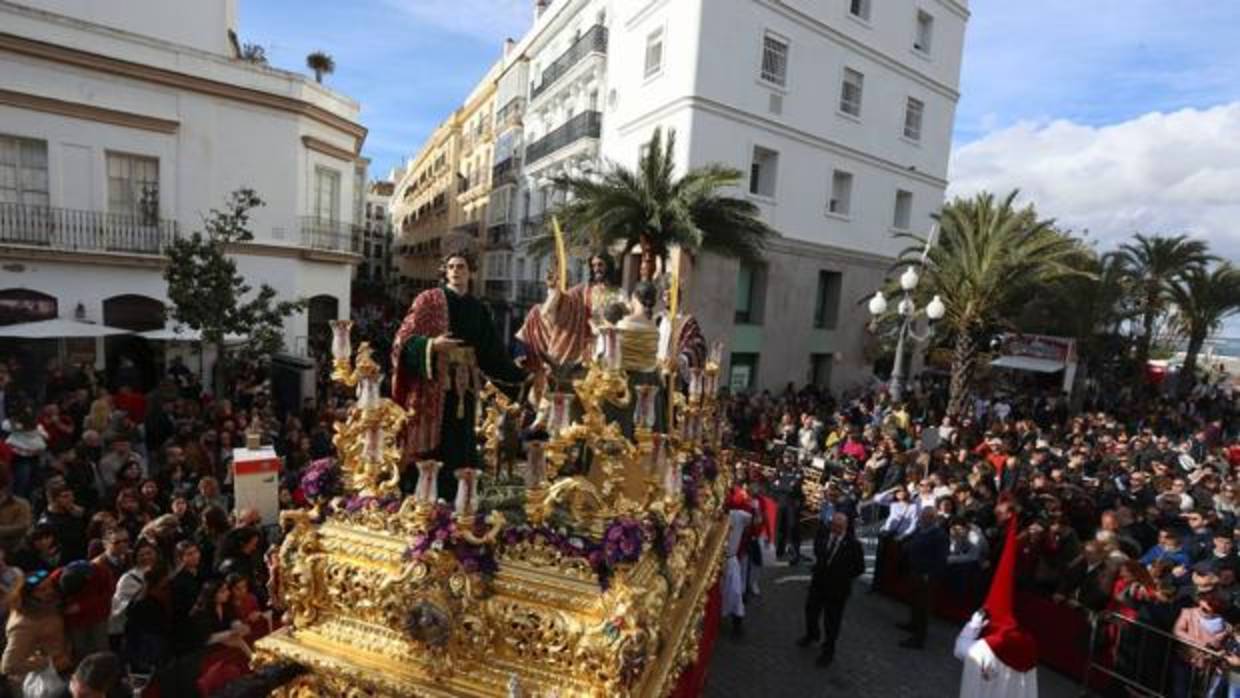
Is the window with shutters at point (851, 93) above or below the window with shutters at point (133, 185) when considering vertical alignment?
above

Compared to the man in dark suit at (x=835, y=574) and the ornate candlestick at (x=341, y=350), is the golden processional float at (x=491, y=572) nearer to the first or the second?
the ornate candlestick at (x=341, y=350)

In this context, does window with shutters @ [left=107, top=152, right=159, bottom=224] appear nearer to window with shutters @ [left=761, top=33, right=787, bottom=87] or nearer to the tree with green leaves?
the tree with green leaves

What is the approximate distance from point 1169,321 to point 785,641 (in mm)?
29431

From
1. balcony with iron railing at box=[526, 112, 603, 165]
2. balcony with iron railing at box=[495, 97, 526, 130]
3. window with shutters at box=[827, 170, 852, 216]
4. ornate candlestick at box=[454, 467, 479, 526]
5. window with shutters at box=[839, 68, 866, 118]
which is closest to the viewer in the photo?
ornate candlestick at box=[454, 467, 479, 526]

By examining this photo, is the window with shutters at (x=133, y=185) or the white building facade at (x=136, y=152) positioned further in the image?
the window with shutters at (x=133, y=185)

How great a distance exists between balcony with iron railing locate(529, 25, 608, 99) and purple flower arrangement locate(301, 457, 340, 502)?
21832 mm

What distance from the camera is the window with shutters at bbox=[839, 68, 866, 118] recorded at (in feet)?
70.9

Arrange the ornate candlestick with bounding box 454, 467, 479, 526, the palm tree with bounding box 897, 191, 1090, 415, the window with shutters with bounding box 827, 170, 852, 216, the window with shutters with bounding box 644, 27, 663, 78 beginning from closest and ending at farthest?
the ornate candlestick with bounding box 454, 467, 479, 526
the palm tree with bounding box 897, 191, 1090, 415
the window with shutters with bounding box 644, 27, 663, 78
the window with shutters with bounding box 827, 170, 852, 216

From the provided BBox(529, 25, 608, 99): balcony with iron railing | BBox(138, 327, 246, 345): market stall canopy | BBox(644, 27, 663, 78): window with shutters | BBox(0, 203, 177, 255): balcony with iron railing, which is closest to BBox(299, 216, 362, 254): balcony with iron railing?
BBox(0, 203, 177, 255): balcony with iron railing

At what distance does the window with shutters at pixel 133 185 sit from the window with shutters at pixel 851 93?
61.0 ft

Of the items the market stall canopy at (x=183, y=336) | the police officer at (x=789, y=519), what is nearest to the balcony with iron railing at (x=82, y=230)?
the market stall canopy at (x=183, y=336)

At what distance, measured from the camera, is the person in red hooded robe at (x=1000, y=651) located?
17.3ft

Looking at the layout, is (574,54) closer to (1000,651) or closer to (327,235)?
(327,235)

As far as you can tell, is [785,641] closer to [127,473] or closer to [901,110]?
[127,473]
